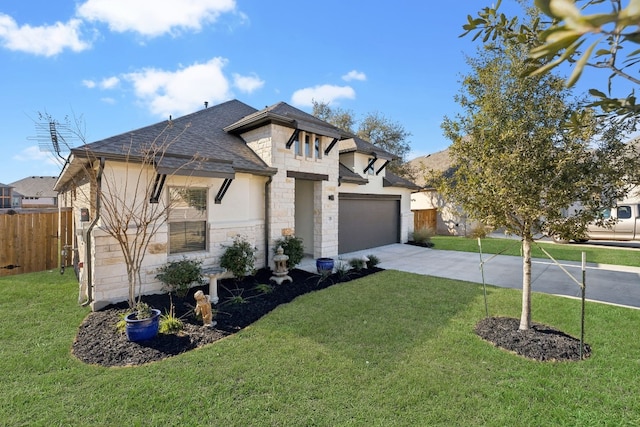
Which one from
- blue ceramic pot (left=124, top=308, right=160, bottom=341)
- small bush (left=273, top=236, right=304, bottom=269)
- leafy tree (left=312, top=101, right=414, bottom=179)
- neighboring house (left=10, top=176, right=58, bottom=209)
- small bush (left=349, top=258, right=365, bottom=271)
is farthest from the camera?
neighboring house (left=10, top=176, right=58, bottom=209)

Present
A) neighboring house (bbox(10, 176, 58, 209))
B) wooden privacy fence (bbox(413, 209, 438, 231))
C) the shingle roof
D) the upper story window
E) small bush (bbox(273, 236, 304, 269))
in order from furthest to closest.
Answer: neighboring house (bbox(10, 176, 58, 209)) < wooden privacy fence (bbox(413, 209, 438, 231)) < the upper story window < small bush (bbox(273, 236, 304, 269)) < the shingle roof

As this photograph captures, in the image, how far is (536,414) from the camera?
3.16m

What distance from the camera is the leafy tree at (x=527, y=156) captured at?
415 centimetres

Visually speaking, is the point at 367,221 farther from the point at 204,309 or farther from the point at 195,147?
the point at 204,309

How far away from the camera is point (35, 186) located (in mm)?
47594

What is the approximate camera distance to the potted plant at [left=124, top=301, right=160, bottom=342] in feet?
15.6

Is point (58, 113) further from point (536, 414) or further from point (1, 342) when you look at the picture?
point (536, 414)

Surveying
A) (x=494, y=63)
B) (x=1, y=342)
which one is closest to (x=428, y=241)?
(x=494, y=63)

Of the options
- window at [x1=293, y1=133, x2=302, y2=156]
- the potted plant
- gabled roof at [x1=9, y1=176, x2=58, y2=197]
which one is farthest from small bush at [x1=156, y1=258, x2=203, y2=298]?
gabled roof at [x1=9, y1=176, x2=58, y2=197]

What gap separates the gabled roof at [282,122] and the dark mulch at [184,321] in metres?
4.76

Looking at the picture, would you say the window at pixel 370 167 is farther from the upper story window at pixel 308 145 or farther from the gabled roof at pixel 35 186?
the gabled roof at pixel 35 186

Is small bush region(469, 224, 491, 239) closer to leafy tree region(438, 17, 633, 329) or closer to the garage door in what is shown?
leafy tree region(438, 17, 633, 329)

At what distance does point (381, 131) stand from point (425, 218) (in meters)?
9.60

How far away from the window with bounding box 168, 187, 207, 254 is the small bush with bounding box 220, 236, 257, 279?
0.68m
